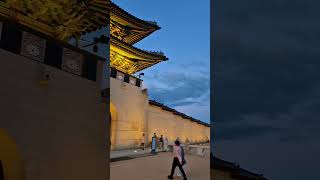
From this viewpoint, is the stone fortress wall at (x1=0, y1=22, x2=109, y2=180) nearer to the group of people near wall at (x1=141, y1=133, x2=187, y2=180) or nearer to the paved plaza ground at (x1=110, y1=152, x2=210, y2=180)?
the group of people near wall at (x1=141, y1=133, x2=187, y2=180)

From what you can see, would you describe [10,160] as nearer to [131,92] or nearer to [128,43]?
[131,92]

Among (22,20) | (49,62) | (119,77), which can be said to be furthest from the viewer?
(119,77)

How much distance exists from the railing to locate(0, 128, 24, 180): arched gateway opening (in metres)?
7.86

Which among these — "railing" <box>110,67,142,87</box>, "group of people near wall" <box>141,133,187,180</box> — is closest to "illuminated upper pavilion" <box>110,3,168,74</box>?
"railing" <box>110,67,142,87</box>

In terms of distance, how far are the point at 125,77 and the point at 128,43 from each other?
1.90 m

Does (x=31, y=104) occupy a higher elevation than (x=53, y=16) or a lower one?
lower

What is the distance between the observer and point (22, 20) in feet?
17.4

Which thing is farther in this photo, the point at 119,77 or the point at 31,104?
the point at 119,77

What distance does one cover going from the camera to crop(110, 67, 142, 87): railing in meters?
12.3

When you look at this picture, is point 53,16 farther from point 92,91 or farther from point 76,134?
point 76,134

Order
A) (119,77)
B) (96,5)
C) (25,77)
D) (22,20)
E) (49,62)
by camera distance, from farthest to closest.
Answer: (119,77) → (96,5) → (22,20) → (49,62) → (25,77)

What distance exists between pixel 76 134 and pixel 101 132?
582 millimetres

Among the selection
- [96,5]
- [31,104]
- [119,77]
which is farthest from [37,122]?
[119,77]

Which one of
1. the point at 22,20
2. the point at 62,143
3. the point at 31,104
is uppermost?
the point at 22,20
